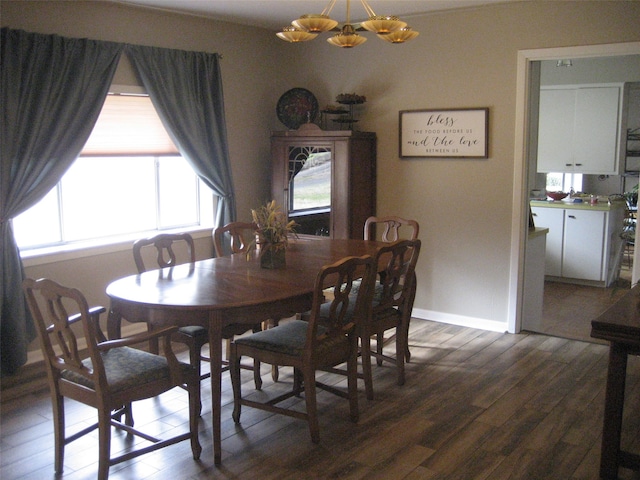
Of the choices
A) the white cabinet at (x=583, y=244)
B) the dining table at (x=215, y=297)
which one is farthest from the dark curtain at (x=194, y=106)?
the white cabinet at (x=583, y=244)

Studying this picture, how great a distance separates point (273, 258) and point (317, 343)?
0.67 m

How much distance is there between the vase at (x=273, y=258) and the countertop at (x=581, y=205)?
3.58 meters

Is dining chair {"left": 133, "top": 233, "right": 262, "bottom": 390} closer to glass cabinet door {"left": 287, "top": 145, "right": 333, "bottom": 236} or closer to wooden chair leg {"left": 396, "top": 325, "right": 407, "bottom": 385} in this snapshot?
wooden chair leg {"left": 396, "top": 325, "right": 407, "bottom": 385}

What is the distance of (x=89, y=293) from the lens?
4637 mm

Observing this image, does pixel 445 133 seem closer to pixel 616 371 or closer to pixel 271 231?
pixel 271 231

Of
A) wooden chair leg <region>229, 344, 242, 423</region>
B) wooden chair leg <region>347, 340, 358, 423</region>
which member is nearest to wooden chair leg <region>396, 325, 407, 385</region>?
Result: wooden chair leg <region>347, 340, 358, 423</region>

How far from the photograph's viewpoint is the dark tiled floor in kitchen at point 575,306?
202 inches

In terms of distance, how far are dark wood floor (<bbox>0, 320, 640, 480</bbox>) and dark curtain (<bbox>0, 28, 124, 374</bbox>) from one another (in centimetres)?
47

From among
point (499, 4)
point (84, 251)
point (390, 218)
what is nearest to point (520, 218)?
point (390, 218)

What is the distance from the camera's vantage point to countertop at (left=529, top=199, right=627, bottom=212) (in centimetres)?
640

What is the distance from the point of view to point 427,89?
5211 mm

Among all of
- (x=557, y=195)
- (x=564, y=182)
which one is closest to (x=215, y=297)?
(x=557, y=195)

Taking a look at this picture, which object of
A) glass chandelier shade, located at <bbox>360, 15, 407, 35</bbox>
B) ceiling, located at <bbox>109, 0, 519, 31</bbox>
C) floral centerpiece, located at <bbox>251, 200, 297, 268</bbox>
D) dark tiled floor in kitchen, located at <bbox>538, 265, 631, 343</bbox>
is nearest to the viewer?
glass chandelier shade, located at <bbox>360, 15, 407, 35</bbox>

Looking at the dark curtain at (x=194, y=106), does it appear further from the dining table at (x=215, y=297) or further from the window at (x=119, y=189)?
the dining table at (x=215, y=297)
